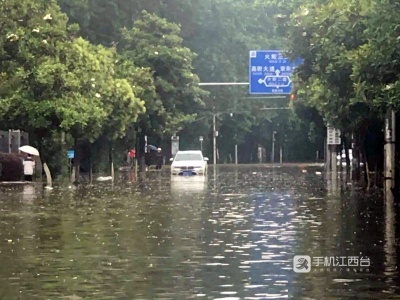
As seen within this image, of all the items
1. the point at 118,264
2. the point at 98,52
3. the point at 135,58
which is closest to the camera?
the point at 118,264

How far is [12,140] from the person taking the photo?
5206cm

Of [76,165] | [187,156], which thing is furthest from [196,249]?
[187,156]

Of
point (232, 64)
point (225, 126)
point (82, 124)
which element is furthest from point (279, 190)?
point (225, 126)

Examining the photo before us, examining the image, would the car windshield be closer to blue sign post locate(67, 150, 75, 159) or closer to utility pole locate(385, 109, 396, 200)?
blue sign post locate(67, 150, 75, 159)

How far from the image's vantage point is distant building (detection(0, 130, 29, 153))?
50656 mm

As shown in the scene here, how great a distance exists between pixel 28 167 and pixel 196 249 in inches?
1189

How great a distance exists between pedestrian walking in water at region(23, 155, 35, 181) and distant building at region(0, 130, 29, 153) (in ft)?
12.2

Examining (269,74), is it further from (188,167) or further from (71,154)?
(71,154)

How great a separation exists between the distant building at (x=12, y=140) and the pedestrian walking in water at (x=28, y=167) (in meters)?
3.73

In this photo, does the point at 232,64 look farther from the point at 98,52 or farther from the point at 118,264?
the point at 118,264

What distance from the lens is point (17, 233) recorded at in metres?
19.1

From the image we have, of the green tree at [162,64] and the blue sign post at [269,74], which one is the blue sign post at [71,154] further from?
the blue sign post at [269,74]

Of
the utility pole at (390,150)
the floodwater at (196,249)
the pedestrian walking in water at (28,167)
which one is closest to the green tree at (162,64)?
the pedestrian walking in water at (28,167)

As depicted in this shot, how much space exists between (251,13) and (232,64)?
4.72 metres
